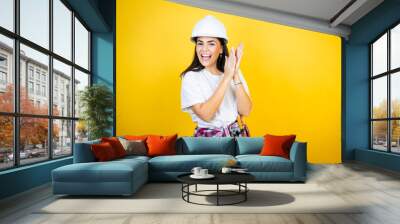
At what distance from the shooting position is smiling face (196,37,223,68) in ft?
26.0

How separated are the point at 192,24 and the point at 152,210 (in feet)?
16.8

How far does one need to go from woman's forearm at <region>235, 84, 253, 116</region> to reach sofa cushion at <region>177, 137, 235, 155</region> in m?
1.32

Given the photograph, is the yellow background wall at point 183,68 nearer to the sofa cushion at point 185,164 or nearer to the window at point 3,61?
the sofa cushion at point 185,164

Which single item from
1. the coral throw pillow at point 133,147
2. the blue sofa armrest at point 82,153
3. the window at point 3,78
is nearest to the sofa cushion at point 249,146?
the coral throw pillow at point 133,147

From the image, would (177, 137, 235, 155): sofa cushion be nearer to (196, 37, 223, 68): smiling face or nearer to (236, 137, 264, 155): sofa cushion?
(236, 137, 264, 155): sofa cushion

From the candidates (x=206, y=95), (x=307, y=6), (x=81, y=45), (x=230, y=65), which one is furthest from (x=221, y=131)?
(x=81, y=45)

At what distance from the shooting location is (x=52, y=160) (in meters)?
6.23

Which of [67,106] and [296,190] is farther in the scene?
[67,106]

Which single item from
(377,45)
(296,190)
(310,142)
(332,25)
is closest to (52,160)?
(296,190)

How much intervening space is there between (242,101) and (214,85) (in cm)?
74

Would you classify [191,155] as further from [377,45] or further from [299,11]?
[377,45]

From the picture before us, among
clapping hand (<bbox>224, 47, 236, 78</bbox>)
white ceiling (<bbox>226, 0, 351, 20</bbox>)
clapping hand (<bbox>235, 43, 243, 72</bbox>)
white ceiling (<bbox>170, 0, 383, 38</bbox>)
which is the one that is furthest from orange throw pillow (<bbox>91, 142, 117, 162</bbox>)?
white ceiling (<bbox>226, 0, 351, 20</bbox>)

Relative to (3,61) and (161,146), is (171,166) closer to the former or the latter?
(161,146)

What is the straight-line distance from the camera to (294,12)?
8.20 metres
